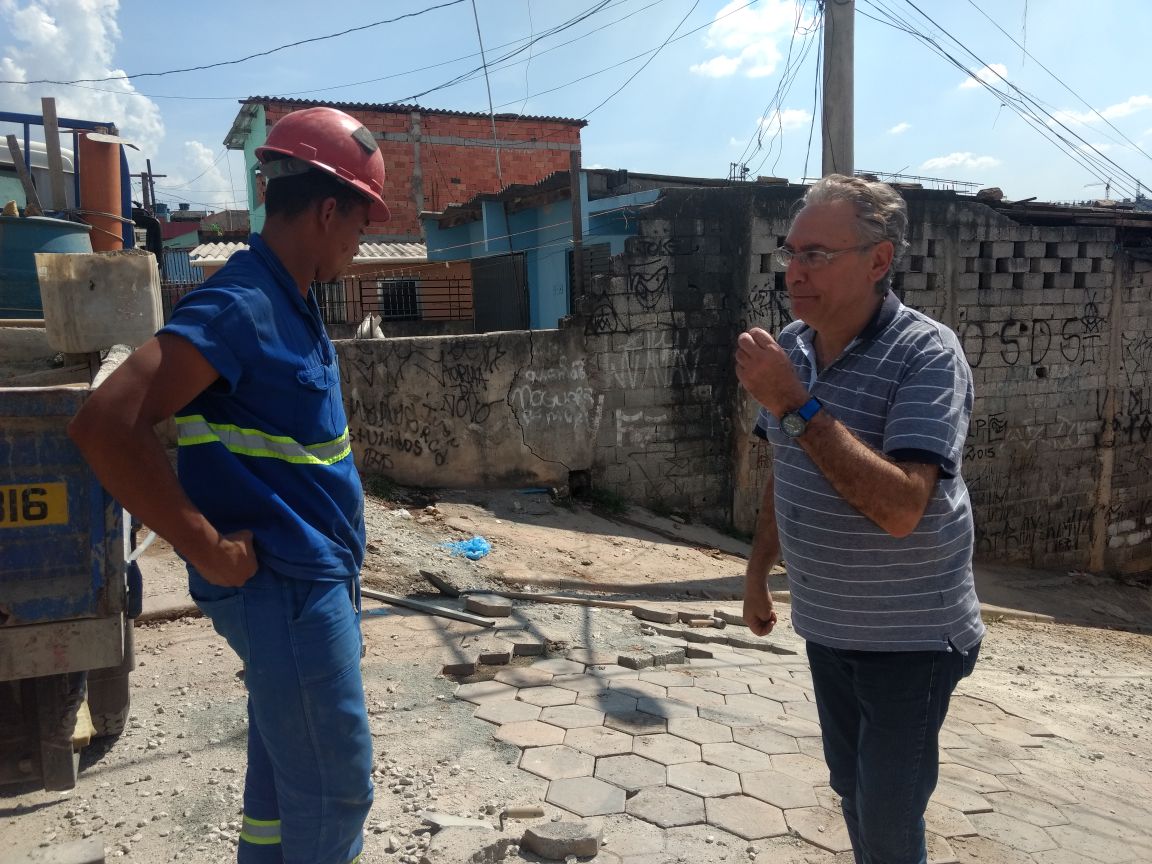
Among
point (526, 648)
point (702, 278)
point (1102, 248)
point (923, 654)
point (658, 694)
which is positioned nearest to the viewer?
point (923, 654)

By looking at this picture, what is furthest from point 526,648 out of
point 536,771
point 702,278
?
point 702,278

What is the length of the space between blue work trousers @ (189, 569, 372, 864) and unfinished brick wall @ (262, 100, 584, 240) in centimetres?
1962

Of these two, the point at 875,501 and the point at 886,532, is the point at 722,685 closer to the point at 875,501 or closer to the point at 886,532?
the point at 886,532

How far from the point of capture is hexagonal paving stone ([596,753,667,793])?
283 centimetres

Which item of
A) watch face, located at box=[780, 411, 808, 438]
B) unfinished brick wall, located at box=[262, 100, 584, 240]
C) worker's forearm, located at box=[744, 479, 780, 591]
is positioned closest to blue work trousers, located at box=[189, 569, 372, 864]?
watch face, located at box=[780, 411, 808, 438]

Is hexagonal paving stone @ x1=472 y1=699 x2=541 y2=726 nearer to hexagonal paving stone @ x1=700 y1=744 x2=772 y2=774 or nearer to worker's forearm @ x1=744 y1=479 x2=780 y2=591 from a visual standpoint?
hexagonal paving stone @ x1=700 y1=744 x2=772 y2=774

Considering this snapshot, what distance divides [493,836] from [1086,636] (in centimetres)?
662

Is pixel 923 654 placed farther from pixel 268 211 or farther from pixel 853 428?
pixel 268 211

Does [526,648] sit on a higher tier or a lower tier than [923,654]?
lower

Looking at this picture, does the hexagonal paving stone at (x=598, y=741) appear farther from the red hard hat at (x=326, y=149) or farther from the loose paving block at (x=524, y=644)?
the red hard hat at (x=326, y=149)

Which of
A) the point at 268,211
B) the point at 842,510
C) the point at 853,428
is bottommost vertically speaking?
the point at 842,510

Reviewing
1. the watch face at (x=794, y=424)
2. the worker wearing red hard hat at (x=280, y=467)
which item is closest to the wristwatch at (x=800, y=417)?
the watch face at (x=794, y=424)

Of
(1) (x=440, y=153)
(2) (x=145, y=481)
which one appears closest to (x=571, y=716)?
(2) (x=145, y=481)

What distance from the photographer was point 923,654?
5.73 feet
